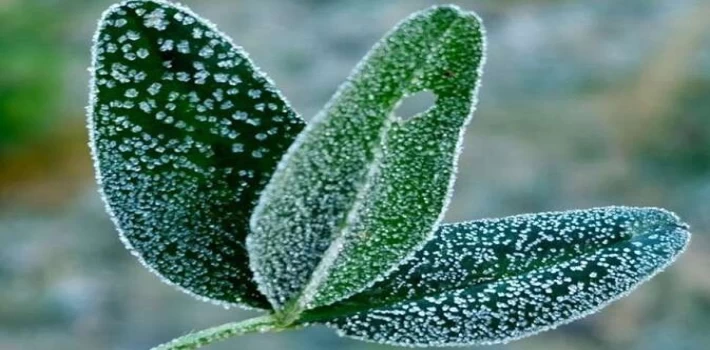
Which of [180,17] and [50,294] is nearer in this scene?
[180,17]

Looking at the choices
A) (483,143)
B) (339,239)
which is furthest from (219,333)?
(483,143)

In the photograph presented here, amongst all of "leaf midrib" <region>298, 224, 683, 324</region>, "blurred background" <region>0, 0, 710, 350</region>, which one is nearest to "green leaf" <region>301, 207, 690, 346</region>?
"leaf midrib" <region>298, 224, 683, 324</region>

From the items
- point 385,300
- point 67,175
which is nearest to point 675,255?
point 385,300

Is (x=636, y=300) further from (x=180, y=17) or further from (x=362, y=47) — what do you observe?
(x=180, y=17)

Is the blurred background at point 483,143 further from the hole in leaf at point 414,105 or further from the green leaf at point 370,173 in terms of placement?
the green leaf at point 370,173

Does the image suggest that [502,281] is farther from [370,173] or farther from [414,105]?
[414,105]

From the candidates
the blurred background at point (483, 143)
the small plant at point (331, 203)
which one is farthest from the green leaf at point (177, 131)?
the blurred background at point (483, 143)

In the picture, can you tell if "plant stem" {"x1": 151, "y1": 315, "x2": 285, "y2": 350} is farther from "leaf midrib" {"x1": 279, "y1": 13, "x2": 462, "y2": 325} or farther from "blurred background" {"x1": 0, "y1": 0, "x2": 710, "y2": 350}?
"blurred background" {"x1": 0, "y1": 0, "x2": 710, "y2": 350}

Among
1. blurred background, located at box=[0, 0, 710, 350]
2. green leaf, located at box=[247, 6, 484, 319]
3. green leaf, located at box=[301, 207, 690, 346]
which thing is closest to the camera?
green leaf, located at box=[247, 6, 484, 319]
